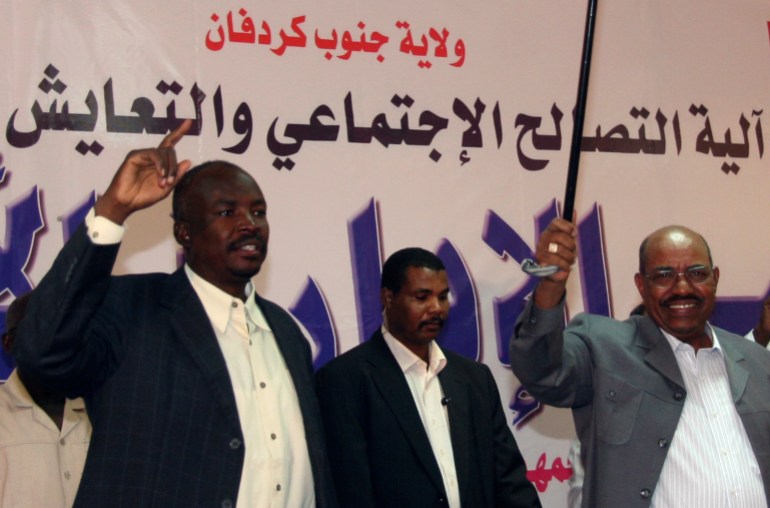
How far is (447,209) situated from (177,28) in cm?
131

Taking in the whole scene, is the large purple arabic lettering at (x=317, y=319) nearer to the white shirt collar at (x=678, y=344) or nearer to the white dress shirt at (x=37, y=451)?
the white dress shirt at (x=37, y=451)

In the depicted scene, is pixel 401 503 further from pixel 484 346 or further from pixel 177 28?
pixel 177 28

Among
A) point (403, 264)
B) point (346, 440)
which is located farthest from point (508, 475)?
point (403, 264)

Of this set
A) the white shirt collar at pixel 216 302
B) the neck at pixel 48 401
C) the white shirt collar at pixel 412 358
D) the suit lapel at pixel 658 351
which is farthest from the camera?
the white shirt collar at pixel 412 358

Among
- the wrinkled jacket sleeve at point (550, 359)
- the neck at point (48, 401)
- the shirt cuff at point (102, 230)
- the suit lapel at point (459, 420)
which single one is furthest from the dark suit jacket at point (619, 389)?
the neck at point (48, 401)

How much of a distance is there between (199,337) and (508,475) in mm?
1278

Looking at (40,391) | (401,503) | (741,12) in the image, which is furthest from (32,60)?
(741,12)

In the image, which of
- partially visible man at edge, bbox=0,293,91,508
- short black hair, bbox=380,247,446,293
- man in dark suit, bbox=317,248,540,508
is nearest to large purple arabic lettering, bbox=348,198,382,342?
short black hair, bbox=380,247,446,293

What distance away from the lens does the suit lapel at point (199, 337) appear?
7.03 ft

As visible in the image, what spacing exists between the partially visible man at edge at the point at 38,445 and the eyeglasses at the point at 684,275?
1.70 metres

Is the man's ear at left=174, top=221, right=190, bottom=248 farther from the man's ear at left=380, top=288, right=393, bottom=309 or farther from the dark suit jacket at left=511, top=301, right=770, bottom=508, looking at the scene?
the man's ear at left=380, top=288, right=393, bottom=309

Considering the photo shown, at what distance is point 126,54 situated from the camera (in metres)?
3.57

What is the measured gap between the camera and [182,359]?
2.17 metres

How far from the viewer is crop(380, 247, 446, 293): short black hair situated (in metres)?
3.32
